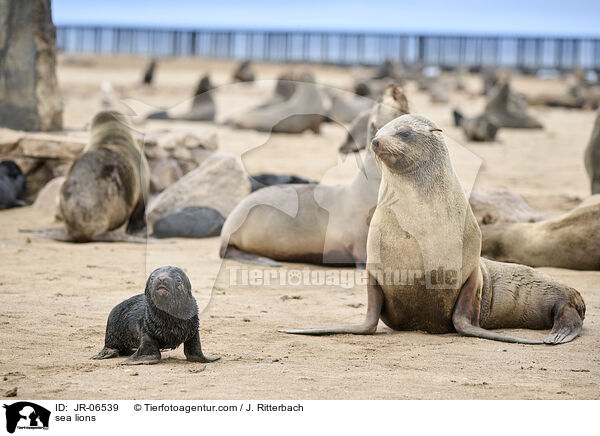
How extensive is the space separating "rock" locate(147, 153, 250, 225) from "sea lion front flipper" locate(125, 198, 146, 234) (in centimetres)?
17

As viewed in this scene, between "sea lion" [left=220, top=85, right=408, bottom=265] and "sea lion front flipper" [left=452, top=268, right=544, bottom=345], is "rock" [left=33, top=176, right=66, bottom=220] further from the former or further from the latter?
"sea lion front flipper" [left=452, top=268, right=544, bottom=345]

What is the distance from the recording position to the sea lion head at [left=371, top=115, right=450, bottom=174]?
417cm

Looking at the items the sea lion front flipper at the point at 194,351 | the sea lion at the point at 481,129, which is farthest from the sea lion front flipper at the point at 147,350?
the sea lion at the point at 481,129

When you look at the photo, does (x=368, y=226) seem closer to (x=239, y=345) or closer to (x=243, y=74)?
(x=239, y=345)

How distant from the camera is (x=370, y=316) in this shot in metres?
4.40

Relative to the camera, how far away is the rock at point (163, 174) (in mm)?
9188

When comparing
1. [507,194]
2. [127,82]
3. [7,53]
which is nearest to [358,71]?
[127,82]

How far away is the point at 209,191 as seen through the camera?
7895mm

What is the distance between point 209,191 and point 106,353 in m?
4.16

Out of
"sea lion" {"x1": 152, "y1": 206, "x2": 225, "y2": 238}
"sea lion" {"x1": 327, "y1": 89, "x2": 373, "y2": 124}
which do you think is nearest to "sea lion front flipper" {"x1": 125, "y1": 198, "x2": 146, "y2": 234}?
"sea lion" {"x1": 152, "y1": 206, "x2": 225, "y2": 238}

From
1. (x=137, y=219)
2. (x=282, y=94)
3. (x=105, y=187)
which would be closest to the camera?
(x=105, y=187)

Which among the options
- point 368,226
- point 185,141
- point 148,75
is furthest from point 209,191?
point 148,75
